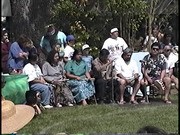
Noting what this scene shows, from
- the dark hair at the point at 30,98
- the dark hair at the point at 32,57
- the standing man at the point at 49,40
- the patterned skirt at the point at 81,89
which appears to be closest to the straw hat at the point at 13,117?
the dark hair at the point at 30,98

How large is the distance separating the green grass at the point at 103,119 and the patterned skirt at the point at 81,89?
1.24ft

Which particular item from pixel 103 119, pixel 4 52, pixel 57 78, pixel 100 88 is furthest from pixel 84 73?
pixel 4 52

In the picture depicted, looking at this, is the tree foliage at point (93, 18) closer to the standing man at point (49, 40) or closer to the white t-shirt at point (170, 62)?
the standing man at point (49, 40)

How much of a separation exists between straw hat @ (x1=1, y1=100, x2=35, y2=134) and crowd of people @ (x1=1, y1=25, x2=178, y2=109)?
4.95 meters

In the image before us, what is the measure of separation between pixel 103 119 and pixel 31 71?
1.67 m

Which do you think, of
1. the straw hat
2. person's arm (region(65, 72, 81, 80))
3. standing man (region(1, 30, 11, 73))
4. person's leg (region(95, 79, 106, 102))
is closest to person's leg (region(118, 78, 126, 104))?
person's leg (region(95, 79, 106, 102))

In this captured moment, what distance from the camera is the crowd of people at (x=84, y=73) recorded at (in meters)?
10.4

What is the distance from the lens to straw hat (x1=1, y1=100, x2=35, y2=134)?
4.66 m

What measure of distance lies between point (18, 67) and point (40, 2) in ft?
9.27

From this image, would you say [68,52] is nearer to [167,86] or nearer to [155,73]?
[155,73]

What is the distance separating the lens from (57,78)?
10.5m

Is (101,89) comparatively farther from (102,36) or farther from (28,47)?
(102,36)

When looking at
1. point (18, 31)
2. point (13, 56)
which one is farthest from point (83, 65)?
point (18, 31)

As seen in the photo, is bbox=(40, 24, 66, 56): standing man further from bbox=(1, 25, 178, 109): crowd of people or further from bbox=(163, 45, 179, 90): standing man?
bbox=(163, 45, 179, 90): standing man
